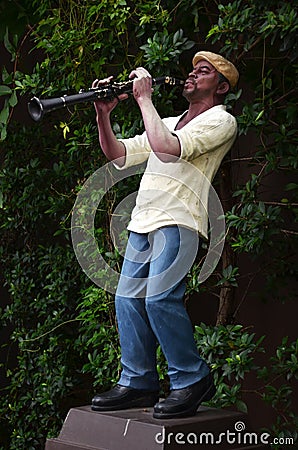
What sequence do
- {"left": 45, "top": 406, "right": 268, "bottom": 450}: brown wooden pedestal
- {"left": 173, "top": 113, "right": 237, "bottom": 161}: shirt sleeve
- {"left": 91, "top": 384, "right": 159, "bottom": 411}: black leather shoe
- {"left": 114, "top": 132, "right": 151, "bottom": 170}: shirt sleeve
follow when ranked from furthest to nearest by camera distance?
{"left": 114, "top": 132, "right": 151, "bottom": 170}: shirt sleeve < {"left": 91, "top": 384, "right": 159, "bottom": 411}: black leather shoe < {"left": 173, "top": 113, "right": 237, "bottom": 161}: shirt sleeve < {"left": 45, "top": 406, "right": 268, "bottom": 450}: brown wooden pedestal

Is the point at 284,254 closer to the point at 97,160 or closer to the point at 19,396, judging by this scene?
the point at 97,160

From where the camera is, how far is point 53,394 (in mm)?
3926

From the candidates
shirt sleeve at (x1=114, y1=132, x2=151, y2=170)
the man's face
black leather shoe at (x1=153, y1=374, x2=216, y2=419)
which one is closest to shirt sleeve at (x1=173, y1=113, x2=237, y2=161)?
the man's face

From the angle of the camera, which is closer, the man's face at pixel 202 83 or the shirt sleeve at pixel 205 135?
the shirt sleeve at pixel 205 135

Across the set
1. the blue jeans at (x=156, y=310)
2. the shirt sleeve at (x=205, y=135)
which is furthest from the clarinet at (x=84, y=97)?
the blue jeans at (x=156, y=310)

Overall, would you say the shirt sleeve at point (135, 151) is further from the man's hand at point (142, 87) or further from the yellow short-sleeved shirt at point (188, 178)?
the man's hand at point (142, 87)

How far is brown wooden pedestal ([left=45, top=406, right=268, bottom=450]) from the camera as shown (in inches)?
104

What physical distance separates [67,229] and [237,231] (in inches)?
32.2

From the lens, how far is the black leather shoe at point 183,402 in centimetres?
271

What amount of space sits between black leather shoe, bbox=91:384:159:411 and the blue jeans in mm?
23

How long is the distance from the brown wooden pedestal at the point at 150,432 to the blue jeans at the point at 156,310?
0.44 feet

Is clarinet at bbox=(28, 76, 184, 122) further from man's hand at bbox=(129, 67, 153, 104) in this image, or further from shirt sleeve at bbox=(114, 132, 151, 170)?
shirt sleeve at bbox=(114, 132, 151, 170)

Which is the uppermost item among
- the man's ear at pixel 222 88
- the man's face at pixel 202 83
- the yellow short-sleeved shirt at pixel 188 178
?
the man's face at pixel 202 83

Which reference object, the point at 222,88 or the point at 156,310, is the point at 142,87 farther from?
the point at 156,310
